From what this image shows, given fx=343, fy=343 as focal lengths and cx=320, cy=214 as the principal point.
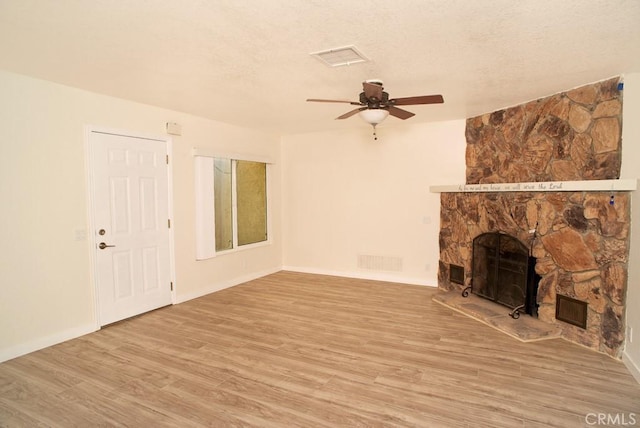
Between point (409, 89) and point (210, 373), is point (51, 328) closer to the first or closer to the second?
point (210, 373)

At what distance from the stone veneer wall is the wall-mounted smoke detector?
2.49 meters

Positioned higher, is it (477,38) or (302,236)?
(477,38)

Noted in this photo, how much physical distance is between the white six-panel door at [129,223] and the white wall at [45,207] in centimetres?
14

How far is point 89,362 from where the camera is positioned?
123 inches

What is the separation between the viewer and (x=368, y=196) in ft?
19.9

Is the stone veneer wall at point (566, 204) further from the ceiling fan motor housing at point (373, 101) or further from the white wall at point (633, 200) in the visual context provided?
the ceiling fan motor housing at point (373, 101)

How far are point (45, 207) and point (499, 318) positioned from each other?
501 centimetres

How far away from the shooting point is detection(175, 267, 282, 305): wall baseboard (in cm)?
490

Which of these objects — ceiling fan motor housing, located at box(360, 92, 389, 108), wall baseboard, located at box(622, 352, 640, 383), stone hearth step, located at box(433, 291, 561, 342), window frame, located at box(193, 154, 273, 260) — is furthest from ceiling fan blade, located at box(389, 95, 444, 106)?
window frame, located at box(193, 154, 273, 260)

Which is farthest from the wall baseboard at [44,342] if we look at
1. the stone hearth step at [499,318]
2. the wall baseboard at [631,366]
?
the wall baseboard at [631,366]

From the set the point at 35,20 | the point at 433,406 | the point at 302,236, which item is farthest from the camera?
the point at 302,236

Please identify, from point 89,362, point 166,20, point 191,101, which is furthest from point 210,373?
point 191,101

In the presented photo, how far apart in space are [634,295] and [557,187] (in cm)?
119

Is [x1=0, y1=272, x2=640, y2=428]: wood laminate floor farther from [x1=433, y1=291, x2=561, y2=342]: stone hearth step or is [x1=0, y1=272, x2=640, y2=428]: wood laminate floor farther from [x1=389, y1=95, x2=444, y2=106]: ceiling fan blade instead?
[x1=389, y1=95, x2=444, y2=106]: ceiling fan blade
